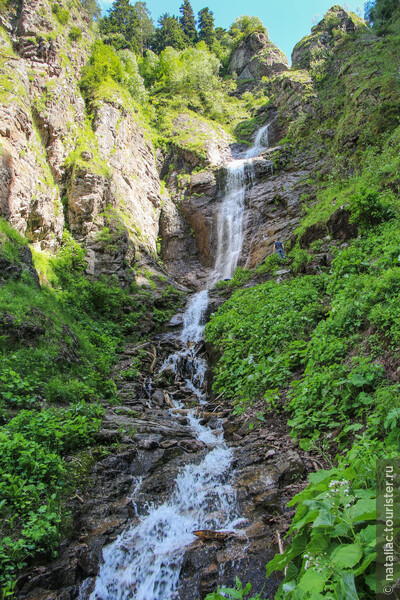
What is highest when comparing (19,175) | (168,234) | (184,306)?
(19,175)

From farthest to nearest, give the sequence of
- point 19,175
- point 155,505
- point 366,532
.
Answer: point 19,175
point 155,505
point 366,532

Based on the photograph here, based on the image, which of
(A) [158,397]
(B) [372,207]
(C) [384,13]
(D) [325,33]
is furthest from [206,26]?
(A) [158,397]

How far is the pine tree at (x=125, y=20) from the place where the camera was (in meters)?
37.0

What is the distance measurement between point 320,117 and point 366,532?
25540 millimetres

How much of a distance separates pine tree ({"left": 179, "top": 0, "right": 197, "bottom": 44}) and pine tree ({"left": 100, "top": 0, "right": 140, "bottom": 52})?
9581 millimetres

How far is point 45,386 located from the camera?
20.7ft

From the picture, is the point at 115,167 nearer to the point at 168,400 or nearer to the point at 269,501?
the point at 168,400

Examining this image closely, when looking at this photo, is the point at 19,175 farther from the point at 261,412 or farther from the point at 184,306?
the point at 261,412

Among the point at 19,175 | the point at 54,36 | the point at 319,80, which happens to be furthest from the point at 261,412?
the point at 319,80

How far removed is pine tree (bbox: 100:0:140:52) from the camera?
37031 millimetres

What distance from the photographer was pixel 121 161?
1970 cm

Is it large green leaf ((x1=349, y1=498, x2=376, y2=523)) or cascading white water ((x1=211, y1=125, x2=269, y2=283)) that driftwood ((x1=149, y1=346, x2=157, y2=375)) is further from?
large green leaf ((x1=349, y1=498, x2=376, y2=523))

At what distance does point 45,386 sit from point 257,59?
1854 inches

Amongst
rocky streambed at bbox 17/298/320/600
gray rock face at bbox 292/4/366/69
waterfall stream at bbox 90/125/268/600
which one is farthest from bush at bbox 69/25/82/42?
waterfall stream at bbox 90/125/268/600
